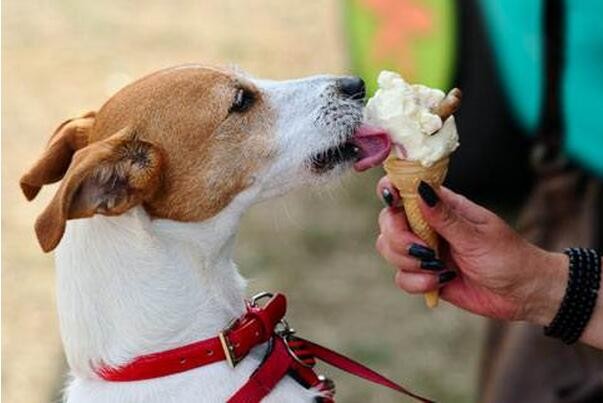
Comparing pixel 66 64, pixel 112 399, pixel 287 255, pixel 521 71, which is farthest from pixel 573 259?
pixel 66 64

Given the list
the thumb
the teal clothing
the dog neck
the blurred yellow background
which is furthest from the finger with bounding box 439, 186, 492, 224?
the teal clothing

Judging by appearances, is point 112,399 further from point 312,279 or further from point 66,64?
point 66,64

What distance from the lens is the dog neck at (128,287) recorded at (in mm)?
2584

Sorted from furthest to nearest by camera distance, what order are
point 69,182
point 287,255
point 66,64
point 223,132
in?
1. point 66,64
2. point 287,255
3. point 223,132
4. point 69,182

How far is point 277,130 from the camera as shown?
2.77 metres

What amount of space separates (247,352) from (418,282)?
39 cm

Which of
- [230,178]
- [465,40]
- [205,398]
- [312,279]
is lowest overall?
[312,279]

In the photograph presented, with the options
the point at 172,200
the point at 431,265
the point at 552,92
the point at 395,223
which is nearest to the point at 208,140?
the point at 172,200

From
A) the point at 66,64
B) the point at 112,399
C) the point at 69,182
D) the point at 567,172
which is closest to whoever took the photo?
the point at 69,182

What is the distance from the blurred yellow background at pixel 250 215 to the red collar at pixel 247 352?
1.00ft

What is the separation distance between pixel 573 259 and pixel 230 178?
752mm

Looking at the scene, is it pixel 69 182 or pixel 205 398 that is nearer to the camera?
pixel 69 182

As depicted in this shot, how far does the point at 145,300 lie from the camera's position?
260 centimetres

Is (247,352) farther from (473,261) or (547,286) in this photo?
(547,286)
